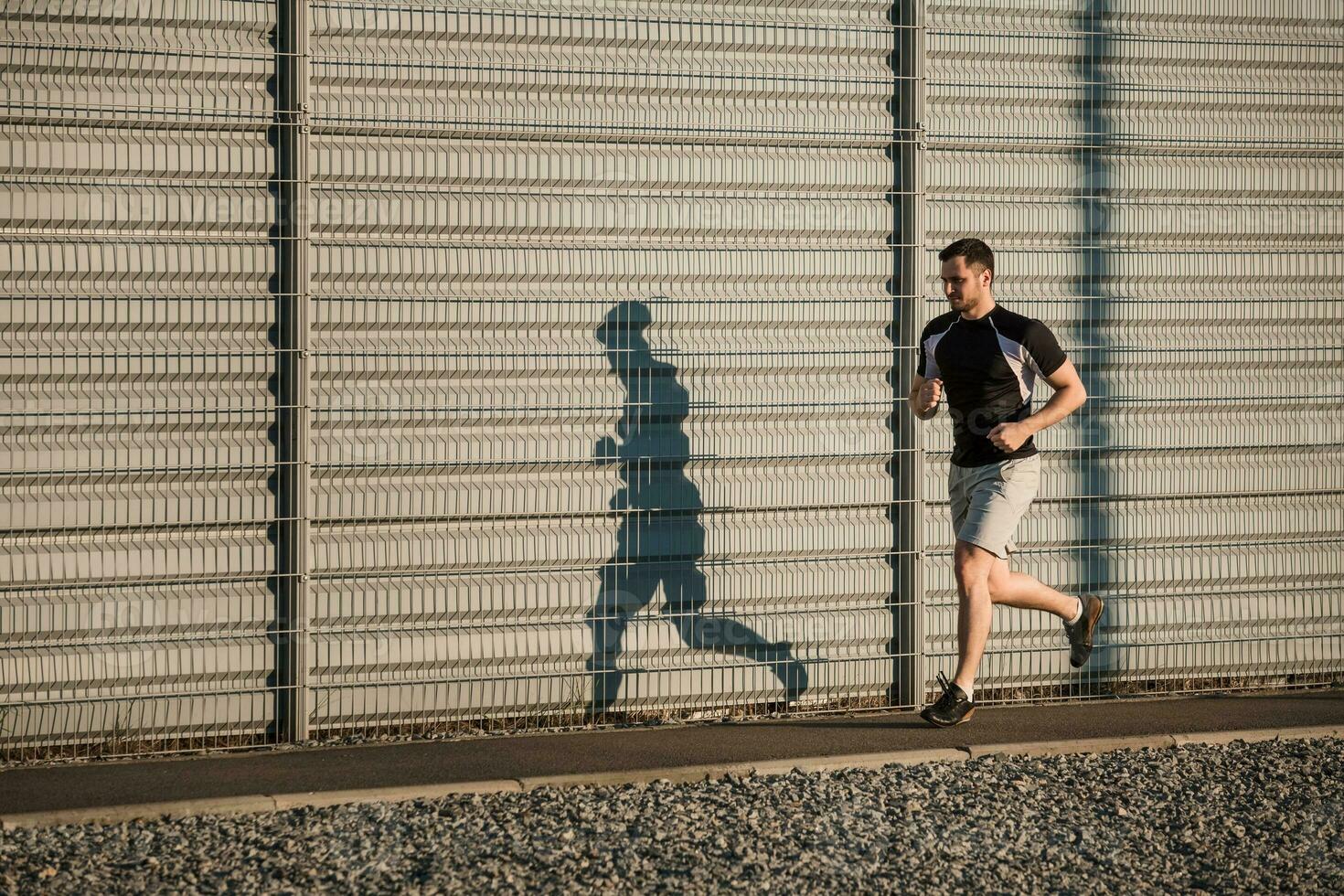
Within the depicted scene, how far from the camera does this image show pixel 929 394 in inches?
247

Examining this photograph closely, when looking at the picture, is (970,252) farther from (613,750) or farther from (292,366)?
(292,366)

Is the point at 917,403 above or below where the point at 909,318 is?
below

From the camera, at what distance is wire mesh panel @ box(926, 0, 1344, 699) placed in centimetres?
704

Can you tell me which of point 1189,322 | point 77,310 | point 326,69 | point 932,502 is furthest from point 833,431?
point 77,310

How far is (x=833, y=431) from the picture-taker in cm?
684

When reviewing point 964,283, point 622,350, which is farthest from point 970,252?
point 622,350

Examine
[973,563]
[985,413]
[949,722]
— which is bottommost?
[949,722]

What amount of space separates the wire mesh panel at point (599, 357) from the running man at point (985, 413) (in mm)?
594

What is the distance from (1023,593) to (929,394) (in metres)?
0.95

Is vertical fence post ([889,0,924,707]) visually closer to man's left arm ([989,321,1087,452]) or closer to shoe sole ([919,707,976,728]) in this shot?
shoe sole ([919,707,976,728])

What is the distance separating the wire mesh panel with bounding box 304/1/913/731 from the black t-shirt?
22.0 inches

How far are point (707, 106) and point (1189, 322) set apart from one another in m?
2.53

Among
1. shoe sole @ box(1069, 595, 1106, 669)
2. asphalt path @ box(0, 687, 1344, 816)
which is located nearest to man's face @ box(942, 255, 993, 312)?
shoe sole @ box(1069, 595, 1106, 669)


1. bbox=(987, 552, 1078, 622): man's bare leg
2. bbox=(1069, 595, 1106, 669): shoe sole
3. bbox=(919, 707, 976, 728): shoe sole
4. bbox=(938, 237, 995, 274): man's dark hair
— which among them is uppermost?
bbox=(938, 237, 995, 274): man's dark hair
